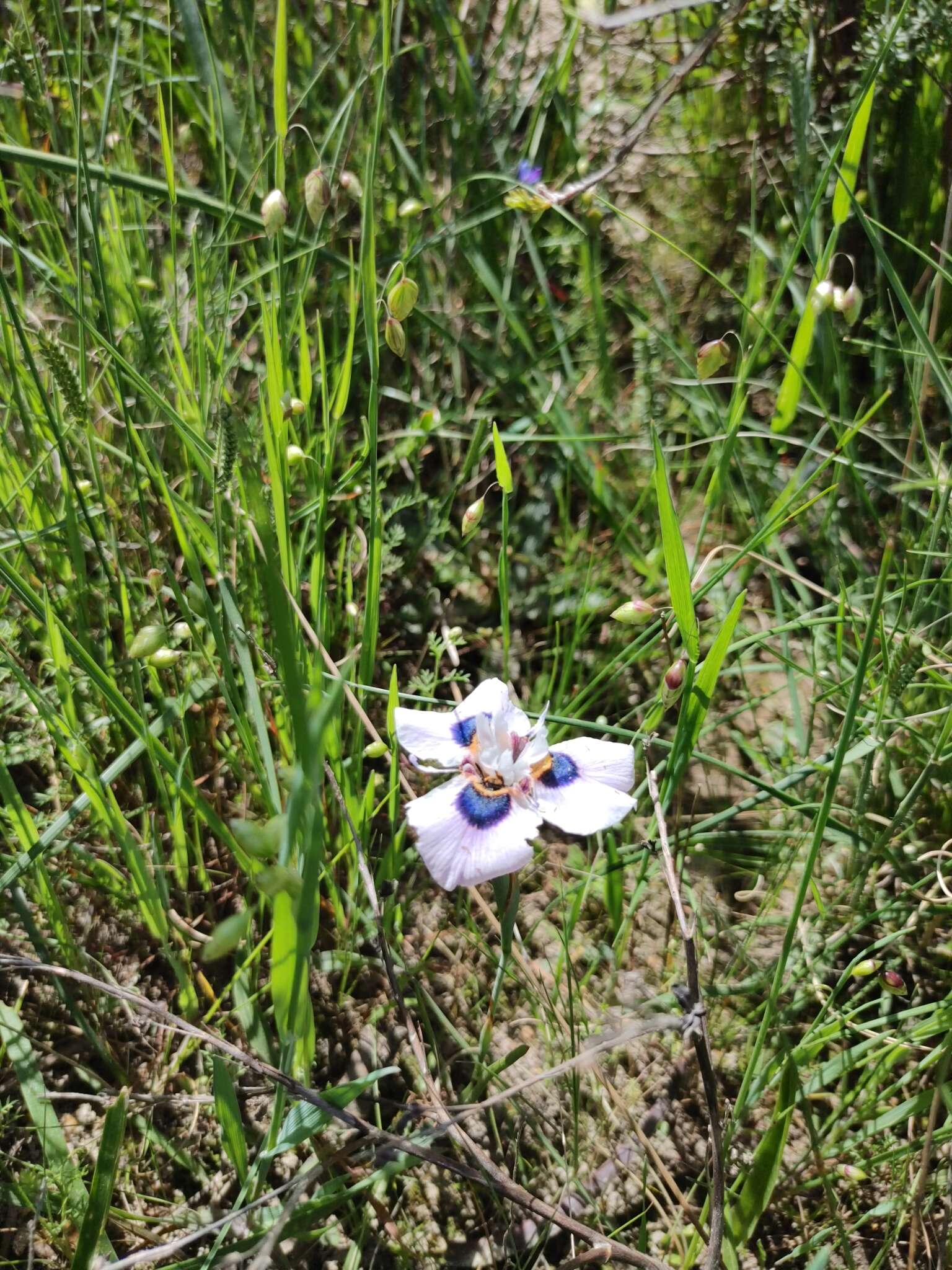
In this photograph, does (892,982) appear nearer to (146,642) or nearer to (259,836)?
(259,836)

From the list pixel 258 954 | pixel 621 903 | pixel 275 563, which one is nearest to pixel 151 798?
pixel 258 954

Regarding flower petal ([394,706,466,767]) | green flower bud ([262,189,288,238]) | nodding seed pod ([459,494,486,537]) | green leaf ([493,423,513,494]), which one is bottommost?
flower petal ([394,706,466,767])

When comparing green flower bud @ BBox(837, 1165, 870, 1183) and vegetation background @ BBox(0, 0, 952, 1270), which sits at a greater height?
vegetation background @ BBox(0, 0, 952, 1270)

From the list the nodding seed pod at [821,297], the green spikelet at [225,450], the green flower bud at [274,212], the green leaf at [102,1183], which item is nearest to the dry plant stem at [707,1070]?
the green leaf at [102,1183]

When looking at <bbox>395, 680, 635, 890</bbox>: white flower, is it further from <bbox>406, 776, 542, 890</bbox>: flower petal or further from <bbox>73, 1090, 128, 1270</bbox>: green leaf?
<bbox>73, 1090, 128, 1270</bbox>: green leaf

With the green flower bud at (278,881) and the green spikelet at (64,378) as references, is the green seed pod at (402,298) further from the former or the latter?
the green flower bud at (278,881)

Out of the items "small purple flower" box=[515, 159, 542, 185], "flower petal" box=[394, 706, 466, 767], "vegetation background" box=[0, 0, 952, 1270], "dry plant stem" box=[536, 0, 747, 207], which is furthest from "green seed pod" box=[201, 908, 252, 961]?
"small purple flower" box=[515, 159, 542, 185]
